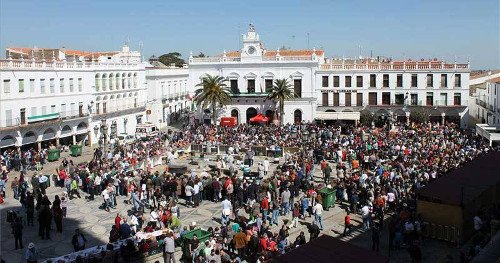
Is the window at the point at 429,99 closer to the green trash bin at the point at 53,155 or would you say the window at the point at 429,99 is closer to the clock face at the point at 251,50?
the clock face at the point at 251,50

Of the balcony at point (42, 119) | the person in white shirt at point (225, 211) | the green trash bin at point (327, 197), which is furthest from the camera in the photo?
the balcony at point (42, 119)

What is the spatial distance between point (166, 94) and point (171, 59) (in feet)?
180

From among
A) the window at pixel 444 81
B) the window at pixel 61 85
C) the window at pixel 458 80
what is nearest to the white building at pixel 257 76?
the window at pixel 444 81

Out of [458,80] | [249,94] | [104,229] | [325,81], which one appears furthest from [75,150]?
[458,80]

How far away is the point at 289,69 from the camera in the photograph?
54.1 metres

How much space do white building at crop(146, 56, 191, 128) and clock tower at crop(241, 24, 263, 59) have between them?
34.3ft

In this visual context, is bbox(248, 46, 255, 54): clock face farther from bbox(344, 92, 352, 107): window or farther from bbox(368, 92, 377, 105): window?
bbox(368, 92, 377, 105): window

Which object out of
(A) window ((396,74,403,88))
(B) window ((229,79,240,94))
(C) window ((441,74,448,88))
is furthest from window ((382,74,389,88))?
(B) window ((229,79,240,94))

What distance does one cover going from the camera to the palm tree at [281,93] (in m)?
51.7

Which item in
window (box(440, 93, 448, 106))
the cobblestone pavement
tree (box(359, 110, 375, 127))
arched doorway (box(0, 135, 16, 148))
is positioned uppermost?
window (box(440, 93, 448, 106))

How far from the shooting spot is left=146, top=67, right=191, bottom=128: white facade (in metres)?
61.0

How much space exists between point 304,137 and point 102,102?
26.6 metres

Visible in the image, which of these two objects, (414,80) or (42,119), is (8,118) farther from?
(414,80)

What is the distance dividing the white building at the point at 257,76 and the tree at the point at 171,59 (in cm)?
5960
